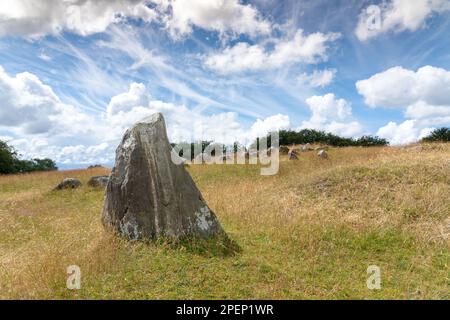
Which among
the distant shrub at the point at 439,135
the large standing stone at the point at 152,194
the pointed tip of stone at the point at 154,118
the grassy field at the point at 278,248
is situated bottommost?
the grassy field at the point at 278,248

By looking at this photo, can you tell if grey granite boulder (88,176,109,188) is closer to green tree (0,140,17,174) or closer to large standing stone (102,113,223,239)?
large standing stone (102,113,223,239)

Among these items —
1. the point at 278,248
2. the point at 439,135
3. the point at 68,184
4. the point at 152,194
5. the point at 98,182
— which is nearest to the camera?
the point at 152,194

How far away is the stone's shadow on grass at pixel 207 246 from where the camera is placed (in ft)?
26.1

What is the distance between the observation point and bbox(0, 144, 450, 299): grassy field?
6.39m

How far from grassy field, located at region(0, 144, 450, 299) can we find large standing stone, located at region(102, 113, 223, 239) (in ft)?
1.46

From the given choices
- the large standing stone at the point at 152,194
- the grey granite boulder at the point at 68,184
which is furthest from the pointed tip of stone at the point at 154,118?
the grey granite boulder at the point at 68,184

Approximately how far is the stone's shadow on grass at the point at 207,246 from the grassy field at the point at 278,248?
3cm

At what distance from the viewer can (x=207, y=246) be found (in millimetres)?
8219

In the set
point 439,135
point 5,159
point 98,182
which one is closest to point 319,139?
point 439,135

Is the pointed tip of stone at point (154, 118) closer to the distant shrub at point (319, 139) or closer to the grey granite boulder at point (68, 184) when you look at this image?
the grey granite boulder at point (68, 184)

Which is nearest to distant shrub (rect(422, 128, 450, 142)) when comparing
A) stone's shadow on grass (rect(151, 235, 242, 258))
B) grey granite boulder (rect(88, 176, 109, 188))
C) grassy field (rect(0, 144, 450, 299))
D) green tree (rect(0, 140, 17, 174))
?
grassy field (rect(0, 144, 450, 299))

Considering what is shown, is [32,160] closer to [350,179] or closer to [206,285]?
[350,179]

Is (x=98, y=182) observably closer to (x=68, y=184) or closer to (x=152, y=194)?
(x=68, y=184)

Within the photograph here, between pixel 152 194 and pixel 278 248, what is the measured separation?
335 centimetres
